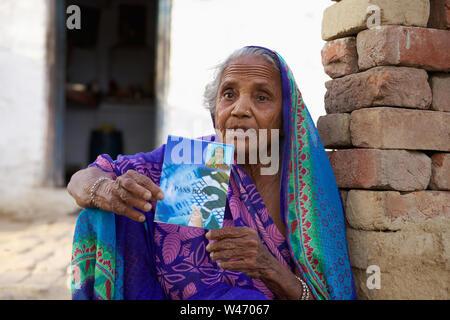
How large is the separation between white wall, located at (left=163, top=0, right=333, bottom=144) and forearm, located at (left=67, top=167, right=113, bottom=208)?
346 centimetres

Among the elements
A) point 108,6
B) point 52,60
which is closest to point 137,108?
point 108,6

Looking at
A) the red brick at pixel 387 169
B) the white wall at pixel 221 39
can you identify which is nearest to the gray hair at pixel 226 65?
the red brick at pixel 387 169

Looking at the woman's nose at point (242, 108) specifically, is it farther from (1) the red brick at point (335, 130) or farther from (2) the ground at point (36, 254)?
(2) the ground at point (36, 254)

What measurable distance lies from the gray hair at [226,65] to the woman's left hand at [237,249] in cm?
79

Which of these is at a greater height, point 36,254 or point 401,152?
point 401,152

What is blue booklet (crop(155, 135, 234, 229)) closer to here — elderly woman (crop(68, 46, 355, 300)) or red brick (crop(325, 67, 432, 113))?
elderly woman (crop(68, 46, 355, 300))

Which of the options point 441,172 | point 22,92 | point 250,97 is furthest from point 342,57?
point 22,92

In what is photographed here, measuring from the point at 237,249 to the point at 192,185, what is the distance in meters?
0.29

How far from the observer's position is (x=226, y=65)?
2072 mm

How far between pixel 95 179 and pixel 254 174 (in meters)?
0.75

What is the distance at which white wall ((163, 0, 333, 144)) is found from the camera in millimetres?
5152

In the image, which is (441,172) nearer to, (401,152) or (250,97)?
(401,152)

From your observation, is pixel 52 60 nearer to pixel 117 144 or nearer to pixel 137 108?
pixel 117 144

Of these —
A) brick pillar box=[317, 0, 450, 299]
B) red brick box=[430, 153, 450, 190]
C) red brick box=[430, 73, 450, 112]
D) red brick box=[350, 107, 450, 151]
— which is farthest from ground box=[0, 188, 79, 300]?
red brick box=[430, 73, 450, 112]
